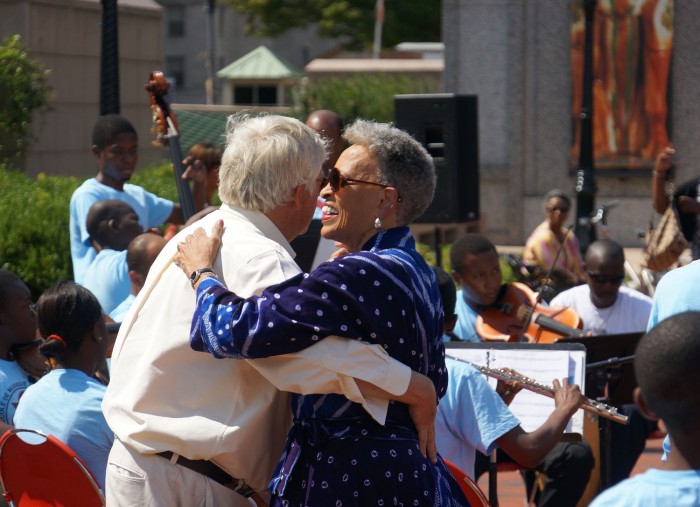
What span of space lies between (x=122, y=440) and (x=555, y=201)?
770 cm

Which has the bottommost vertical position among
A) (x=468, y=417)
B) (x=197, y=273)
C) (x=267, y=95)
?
(x=468, y=417)

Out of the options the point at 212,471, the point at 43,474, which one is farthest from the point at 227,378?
the point at 43,474

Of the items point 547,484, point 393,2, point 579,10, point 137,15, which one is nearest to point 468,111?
point 547,484

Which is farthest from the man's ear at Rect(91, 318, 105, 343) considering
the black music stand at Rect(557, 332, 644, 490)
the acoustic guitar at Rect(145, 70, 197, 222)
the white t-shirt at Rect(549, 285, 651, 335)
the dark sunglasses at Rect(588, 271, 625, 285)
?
the dark sunglasses at Rect(588, 271, 625, 285)

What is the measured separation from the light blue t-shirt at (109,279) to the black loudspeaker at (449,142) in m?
3.68

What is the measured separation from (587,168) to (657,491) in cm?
1235

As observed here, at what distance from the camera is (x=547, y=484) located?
594 centimetres

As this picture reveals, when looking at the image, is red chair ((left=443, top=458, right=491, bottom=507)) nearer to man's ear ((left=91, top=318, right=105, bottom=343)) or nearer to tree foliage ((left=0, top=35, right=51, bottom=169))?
man's ear ((left=91, top=318, right=105, bottom=343))

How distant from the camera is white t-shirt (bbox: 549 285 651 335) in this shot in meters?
7.14

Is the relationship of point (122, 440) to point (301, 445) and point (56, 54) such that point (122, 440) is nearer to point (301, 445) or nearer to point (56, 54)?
point (301, 445)

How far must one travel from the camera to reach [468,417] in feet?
14.5

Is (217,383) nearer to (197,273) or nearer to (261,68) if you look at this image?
(197,273)

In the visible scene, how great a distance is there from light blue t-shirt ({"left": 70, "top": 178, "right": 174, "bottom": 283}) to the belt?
11.7 feet

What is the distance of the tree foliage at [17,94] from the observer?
1152cm
